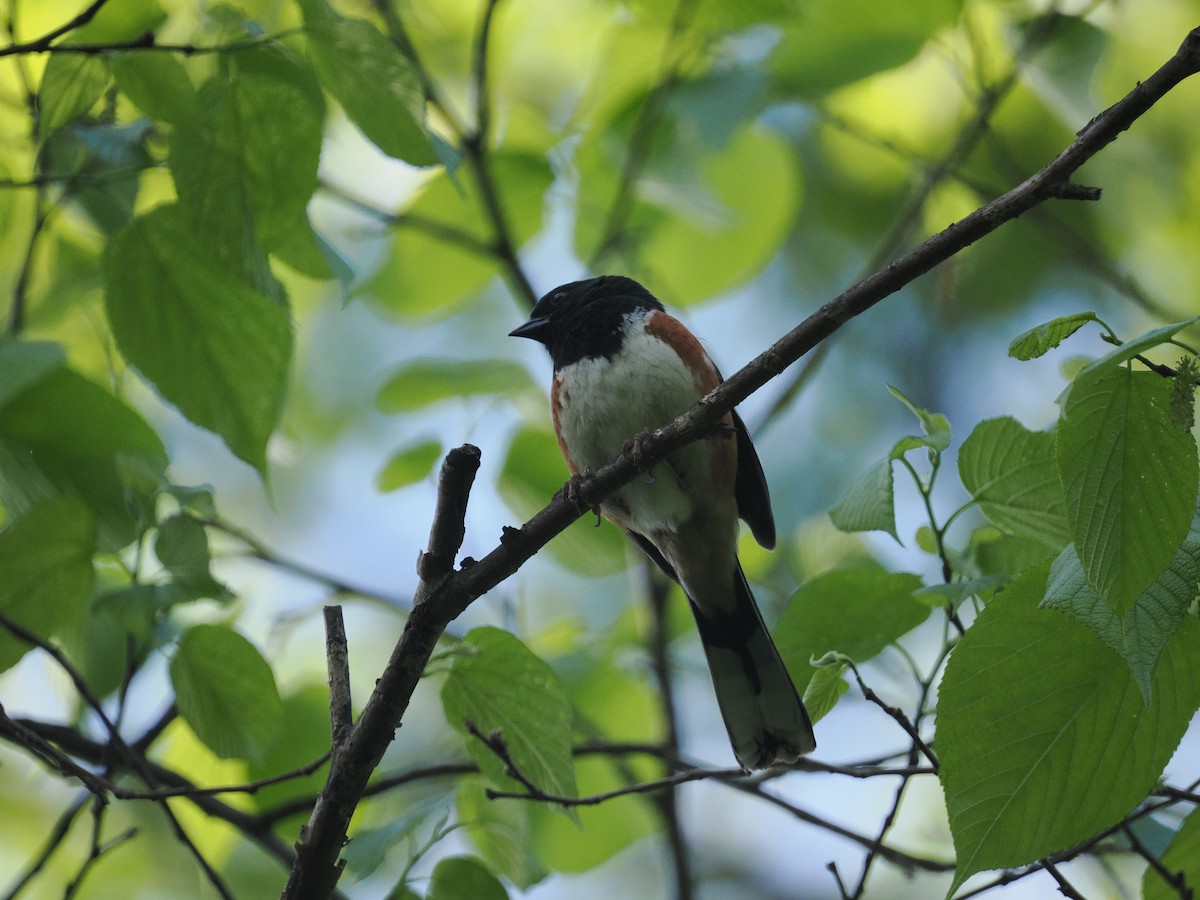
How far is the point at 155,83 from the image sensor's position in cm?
210

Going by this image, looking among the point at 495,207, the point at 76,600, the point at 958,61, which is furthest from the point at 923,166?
the point at 76,600

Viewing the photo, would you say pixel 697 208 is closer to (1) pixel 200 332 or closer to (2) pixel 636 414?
(2) pixel 636 414

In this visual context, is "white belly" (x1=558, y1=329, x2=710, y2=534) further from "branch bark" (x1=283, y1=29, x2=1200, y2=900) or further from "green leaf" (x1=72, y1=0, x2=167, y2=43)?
"green leaf" (x1=72, y1=0, x2=167, y2=43)

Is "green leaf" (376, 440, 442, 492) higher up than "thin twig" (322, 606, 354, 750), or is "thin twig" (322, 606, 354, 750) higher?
"green leaf" (376, 440, 442, 492)

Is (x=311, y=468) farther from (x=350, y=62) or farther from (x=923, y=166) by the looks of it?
(x=350, y=62)

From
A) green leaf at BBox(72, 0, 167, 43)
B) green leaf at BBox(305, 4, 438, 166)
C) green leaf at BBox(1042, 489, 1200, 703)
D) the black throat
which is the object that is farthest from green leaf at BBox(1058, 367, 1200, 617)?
the black throat

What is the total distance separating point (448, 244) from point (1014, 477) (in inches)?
112

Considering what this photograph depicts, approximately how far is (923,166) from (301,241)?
124 inches

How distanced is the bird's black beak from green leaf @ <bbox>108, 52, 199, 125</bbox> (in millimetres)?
2434

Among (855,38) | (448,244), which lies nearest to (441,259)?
(448,244)

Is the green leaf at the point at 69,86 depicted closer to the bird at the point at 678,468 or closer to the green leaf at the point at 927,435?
the green leaf at the point at 927,435

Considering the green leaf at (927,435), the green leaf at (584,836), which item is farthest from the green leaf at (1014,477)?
the green leaf at (584,836)

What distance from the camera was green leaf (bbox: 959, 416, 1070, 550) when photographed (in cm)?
223

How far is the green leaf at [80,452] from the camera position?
8.08ft
